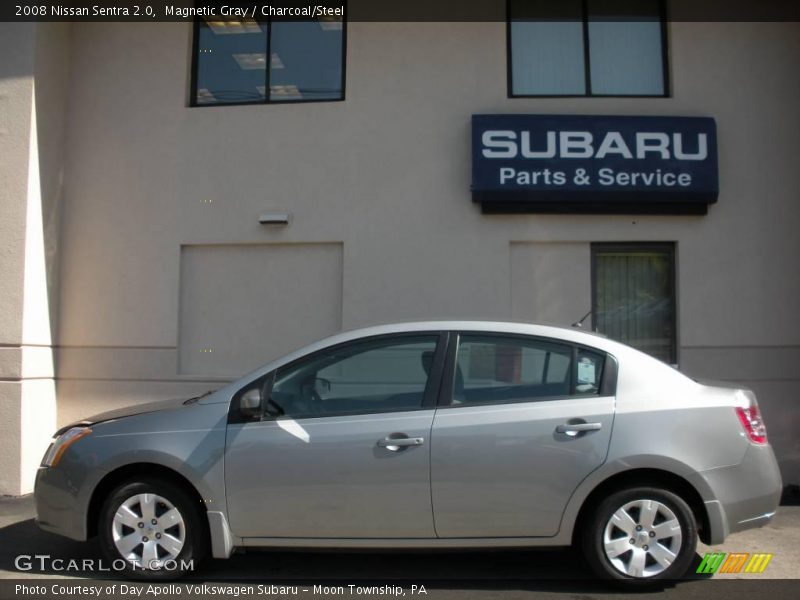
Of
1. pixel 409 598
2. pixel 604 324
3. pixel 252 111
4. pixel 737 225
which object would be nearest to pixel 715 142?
pixel 737 225

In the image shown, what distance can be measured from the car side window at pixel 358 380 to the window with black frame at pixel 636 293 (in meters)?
3.71

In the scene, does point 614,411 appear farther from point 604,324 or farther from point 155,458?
point 604,324

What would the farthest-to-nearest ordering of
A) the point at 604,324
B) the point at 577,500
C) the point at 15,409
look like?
the point at 604,324 → the point at 15,409 → the point at 577,500

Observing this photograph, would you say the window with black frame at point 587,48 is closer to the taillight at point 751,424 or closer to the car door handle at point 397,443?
the taillight at point 751,424

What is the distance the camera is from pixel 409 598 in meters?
4.54

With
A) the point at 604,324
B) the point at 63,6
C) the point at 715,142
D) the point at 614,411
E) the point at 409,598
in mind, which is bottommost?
the point at 409,598

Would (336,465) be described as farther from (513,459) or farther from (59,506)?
(59,506)

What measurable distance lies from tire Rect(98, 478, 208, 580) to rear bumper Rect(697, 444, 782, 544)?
10.2 feet

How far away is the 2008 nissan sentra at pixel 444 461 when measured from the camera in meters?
4.48

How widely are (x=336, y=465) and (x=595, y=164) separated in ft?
15.3

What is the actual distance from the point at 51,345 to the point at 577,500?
239 inches

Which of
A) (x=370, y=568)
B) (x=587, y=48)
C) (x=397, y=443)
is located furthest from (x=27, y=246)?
(x=587, y=48)

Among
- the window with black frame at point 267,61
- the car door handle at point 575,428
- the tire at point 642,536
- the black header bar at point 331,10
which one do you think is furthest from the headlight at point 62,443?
the black header bar at point 331,10

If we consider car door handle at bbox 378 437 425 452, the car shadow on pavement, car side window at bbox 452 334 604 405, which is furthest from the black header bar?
the car shadow on pavement
